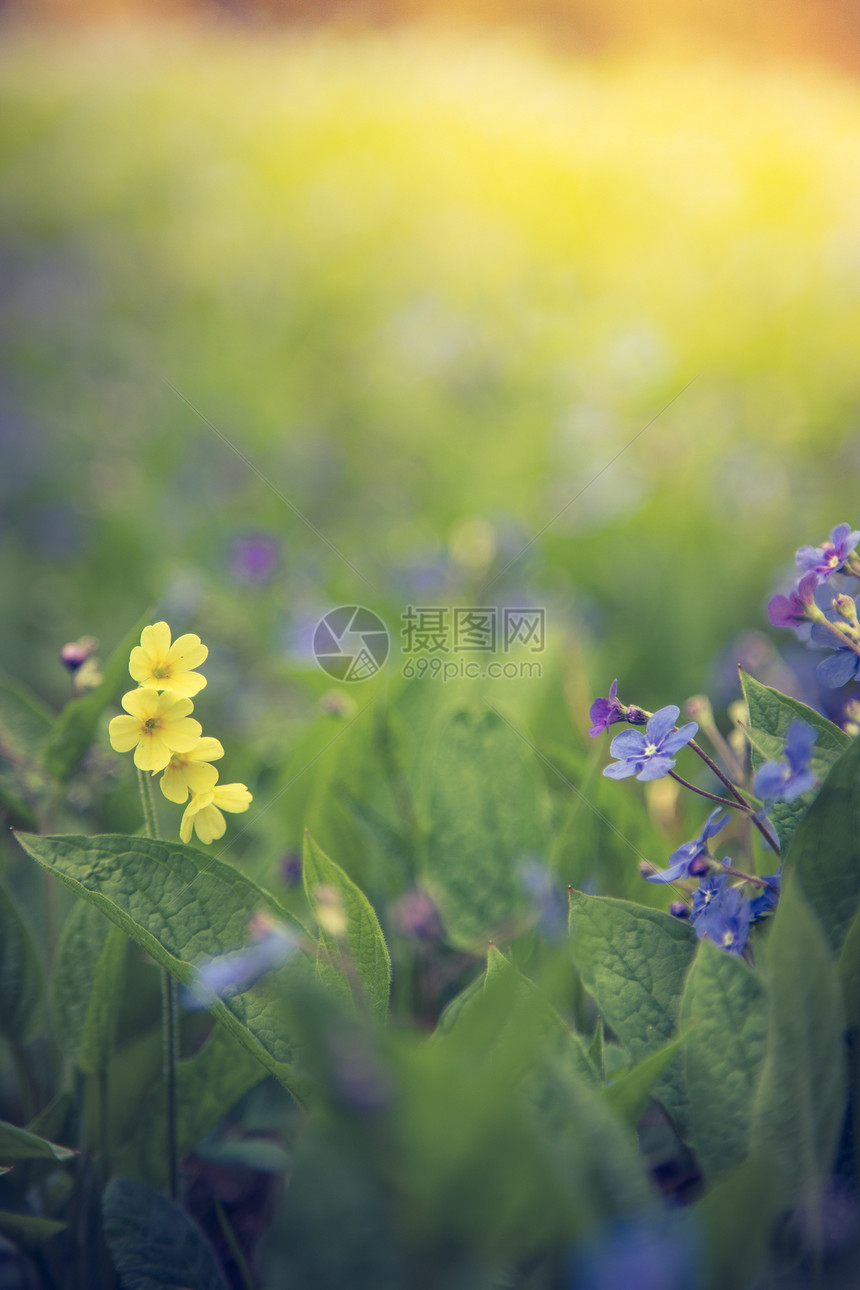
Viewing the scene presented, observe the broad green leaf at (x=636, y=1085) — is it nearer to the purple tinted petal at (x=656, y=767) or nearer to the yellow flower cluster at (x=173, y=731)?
the purple tinted petal at (x=656, y=767)

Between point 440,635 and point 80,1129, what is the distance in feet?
2.99

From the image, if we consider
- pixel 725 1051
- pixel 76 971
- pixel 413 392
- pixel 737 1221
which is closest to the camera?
pixel 737 1221

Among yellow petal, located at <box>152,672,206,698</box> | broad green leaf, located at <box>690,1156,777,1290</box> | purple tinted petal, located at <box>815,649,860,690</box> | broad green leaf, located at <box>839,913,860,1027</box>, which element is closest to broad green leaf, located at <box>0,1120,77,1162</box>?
yellow petal, located at <box>152,672,206,698</box>

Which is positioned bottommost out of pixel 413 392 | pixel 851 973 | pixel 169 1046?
pixel 413 392

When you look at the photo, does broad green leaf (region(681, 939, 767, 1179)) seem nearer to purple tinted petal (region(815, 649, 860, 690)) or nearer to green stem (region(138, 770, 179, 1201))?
purple tinted petal (region(815, 649, 860, 690))

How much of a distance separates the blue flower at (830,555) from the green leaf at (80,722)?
2.05ft

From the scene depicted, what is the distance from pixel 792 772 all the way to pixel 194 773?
453mm

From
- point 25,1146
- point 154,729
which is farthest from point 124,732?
point 25,1146

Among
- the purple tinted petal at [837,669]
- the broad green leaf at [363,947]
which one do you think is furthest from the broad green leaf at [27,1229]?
the purple tinted petal at [837,669]

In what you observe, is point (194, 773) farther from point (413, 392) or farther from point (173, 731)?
point (413, 392)

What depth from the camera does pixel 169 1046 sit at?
735mm

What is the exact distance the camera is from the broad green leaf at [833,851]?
61 centimetres

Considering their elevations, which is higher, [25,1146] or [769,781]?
[769,781]

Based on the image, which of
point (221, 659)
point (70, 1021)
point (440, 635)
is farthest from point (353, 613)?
point (70, 1021)
